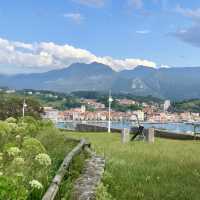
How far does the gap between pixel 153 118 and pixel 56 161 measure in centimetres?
8529

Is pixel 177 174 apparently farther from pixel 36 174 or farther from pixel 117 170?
pixel 36 174

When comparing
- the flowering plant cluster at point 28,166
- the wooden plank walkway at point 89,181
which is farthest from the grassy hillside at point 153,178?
the flowering plant cluster at point 28,166

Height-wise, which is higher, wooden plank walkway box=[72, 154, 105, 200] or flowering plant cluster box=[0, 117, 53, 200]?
flowering plant cluster box=[0, 117, 53, 200]

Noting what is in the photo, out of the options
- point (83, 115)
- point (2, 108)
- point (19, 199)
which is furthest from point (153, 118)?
point (19, 199)

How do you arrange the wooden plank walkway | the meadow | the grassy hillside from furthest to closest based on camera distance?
the grassy hillside
the wooden plank walkway
the meadow

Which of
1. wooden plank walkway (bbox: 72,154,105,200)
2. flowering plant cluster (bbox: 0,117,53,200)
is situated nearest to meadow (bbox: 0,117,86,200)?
flowering plant cluster (bbox: 0,117,53,200)

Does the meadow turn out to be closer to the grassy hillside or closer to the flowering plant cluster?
the flowering plant cluster

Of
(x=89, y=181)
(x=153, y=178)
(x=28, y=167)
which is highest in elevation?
(x=28, y=167)

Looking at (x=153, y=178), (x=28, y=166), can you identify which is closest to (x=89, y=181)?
(x=28, y=166)

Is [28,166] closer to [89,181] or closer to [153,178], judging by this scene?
[89,181]

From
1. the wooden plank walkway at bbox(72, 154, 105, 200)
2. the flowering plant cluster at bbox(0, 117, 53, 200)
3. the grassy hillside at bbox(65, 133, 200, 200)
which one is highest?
the flowering plant cluster at bbox(0, 117, 53, 200)

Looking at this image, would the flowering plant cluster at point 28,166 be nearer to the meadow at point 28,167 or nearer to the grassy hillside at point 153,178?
the meadow at point 28,167

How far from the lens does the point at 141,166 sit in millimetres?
15461

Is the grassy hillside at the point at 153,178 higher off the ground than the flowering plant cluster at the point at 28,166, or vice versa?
the flowering plant cluster at the point at 28,166
